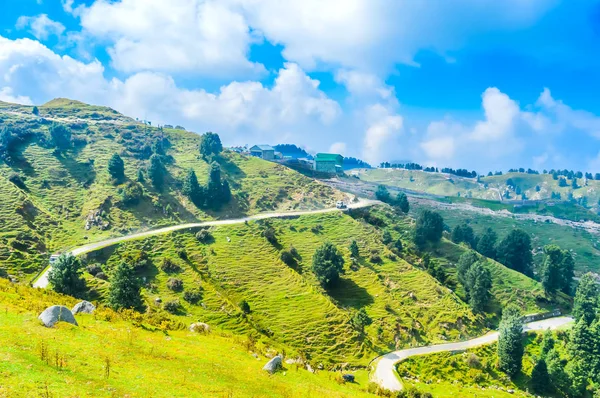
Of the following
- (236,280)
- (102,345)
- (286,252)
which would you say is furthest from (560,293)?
(102,345)

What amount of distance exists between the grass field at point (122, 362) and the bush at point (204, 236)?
163ft

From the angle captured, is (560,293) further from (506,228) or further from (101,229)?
(101,229)

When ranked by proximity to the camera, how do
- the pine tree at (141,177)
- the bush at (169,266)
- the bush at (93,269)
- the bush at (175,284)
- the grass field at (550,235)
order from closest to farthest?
the bush at (175,284) < the bush at (93,269) < the bush at (169,266) < the pine tree at (141,177) < the grass field at (550,235)

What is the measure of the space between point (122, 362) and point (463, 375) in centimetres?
5857

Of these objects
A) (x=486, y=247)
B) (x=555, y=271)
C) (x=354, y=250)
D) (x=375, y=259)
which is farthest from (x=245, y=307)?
(x=486, y=247)

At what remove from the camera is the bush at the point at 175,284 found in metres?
67.5

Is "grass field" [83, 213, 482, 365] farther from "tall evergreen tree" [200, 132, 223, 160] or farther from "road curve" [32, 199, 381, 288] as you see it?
"tall evergreen tree" [200, 132, 223, 160]

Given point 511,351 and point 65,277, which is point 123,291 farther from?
point 511,351

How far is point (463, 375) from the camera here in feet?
205

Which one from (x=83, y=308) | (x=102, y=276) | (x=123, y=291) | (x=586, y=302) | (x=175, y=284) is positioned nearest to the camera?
(x=83, y=308)

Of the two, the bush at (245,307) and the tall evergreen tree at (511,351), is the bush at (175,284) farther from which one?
the tall evergreen tree at (511,351)

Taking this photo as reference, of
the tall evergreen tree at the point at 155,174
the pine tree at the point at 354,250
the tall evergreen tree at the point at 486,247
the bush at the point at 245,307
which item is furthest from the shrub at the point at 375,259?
the tall evergreen tree at the point at 155,174

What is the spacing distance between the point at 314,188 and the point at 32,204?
8433 centimetres

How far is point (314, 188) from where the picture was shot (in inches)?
5212
